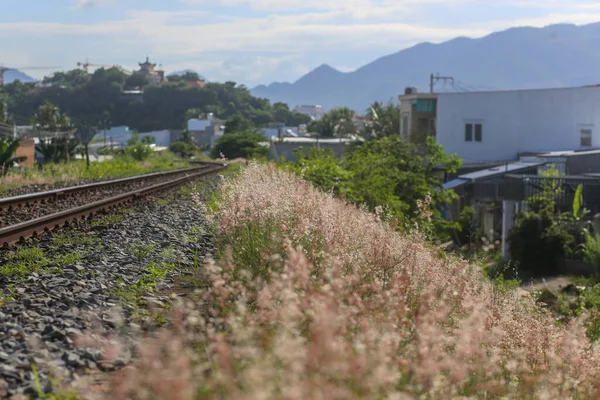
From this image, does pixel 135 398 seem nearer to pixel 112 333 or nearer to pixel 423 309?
pixel 112 333

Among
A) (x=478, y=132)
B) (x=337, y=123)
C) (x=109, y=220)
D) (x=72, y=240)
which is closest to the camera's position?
(x=72, y=240)

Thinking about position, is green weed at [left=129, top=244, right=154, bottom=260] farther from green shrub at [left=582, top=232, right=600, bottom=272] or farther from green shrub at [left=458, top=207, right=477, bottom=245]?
green shrub at [left=458, top=207, right=477, bottom=245]

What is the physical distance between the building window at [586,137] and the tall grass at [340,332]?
45361 mm

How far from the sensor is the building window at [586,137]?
166 ft

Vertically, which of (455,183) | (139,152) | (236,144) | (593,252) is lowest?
(593,252)

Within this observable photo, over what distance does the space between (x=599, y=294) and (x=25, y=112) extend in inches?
7003

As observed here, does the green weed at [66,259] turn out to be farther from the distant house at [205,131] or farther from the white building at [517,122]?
the distant house at [205,131]

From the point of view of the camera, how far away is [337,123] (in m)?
125

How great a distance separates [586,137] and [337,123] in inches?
2966

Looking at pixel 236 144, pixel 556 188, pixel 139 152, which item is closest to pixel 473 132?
pixel 236 144

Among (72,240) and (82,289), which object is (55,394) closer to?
(82,289)

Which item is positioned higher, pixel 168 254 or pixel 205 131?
pixel 168 254

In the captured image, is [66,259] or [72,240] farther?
[72,240]

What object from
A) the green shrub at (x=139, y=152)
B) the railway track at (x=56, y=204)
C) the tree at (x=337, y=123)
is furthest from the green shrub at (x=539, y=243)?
the tree at (x=337, y=123)
